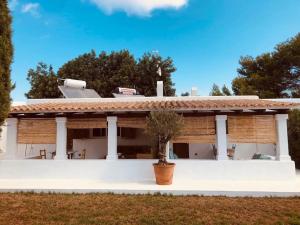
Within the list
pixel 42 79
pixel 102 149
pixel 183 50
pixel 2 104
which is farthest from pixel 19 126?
pixel 42 79

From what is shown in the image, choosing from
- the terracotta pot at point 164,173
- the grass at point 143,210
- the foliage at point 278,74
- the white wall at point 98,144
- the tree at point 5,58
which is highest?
the foliage at point 278,74

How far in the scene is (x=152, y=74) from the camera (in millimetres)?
38062

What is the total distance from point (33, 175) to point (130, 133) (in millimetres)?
7842

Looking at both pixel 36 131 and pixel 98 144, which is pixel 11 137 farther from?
pixel 98 144

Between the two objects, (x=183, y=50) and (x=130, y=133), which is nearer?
(x=130, y=133)

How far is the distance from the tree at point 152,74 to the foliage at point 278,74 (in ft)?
35.4

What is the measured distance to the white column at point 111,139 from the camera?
12742 millimetres

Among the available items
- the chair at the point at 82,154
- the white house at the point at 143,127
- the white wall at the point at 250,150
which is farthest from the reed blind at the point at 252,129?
the chair at the point at 82,154

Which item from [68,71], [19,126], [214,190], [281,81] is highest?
[68,71]

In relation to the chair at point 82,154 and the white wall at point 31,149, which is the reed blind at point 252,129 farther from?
the white wall at point 31,149

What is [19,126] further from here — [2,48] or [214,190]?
[214,190]

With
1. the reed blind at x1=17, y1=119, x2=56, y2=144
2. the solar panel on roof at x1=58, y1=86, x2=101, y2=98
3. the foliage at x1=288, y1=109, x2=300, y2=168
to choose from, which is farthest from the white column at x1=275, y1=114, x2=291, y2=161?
the solar panel on roof at x1=58, y1=86, x2=101, y2=98

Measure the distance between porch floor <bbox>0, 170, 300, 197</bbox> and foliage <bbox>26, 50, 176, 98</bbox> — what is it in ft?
85.5

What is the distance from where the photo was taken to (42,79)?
39.1 meters
